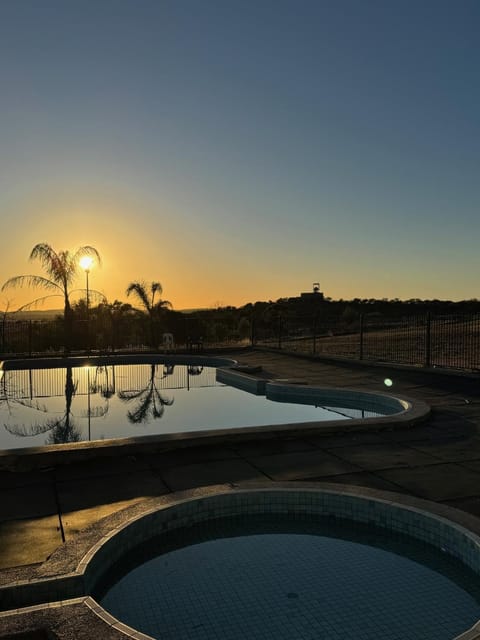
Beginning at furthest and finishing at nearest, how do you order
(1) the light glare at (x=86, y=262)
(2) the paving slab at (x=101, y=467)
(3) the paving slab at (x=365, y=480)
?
(1) the light glare at (x=86, y=262)
(2) the paving slab at (x=101, y=467)
(3) the paving slab at (x=365, y=480)

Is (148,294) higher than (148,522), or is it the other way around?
(148,294)

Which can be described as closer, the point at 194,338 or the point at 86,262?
the point at 86,262

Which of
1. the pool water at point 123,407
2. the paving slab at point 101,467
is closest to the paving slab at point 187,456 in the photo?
the paving slab at point 101,467

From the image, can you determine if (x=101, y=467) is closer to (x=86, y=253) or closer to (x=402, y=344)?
(x=86, y=253)

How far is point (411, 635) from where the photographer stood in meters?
2.86

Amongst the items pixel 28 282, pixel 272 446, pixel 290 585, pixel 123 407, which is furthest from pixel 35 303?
pixel 290 585

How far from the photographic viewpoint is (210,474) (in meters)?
5.27

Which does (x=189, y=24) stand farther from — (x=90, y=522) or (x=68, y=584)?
(x=68, y=584)

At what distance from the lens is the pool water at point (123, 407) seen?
345 inches

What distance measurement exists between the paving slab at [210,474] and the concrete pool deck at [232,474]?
0.01 metres

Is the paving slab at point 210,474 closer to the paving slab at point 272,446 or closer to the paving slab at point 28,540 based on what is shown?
the paving slab at point 272,446

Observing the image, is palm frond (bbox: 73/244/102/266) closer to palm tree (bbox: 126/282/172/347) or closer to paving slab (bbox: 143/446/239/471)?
palm tree (bbox: 126/282/172/347)

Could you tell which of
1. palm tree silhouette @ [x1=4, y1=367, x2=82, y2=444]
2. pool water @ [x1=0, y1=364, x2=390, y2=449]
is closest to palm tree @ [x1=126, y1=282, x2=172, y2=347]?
pool water @ [x1=0, y1=364, x2=390, y2=449]

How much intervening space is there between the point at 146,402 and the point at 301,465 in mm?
6603
